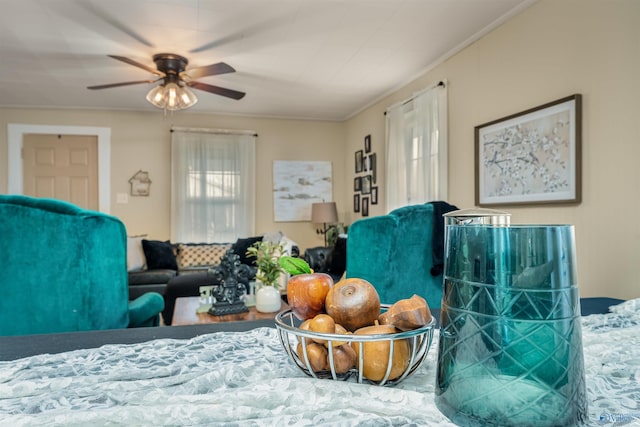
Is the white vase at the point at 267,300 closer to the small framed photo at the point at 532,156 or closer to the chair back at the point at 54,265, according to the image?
the chair back at the point at 54,265

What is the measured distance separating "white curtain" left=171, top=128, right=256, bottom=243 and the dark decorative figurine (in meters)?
3.04

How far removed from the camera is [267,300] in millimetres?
2381

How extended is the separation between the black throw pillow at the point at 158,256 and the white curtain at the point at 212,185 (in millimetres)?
618

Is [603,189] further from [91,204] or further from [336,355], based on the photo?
[91,204]

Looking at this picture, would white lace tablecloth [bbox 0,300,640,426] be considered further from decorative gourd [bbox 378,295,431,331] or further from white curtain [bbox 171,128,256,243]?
white curtain [bbox 171,128,256,243]

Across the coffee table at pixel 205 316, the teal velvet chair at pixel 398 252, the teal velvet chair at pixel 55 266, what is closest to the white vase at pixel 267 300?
the coffee table at pixel 205 316

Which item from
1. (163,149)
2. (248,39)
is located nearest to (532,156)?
(248,39)

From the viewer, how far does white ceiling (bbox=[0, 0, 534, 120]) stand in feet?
8.83

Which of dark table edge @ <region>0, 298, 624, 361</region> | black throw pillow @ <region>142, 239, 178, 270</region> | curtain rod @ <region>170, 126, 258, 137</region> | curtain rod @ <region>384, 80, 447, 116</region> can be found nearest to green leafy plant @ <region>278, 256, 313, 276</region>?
dark table edge @ <region>0, 298, 624, 361</region>

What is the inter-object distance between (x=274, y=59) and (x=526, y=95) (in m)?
2.12

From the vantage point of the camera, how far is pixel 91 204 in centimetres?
551

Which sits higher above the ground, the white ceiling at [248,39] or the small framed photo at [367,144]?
the white ceiling at [248,39]

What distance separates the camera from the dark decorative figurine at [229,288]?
2371 millimetres

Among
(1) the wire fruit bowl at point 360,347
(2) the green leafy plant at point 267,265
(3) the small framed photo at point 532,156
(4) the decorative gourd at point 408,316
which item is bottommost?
(2) the green leafy plant at point 267,265
